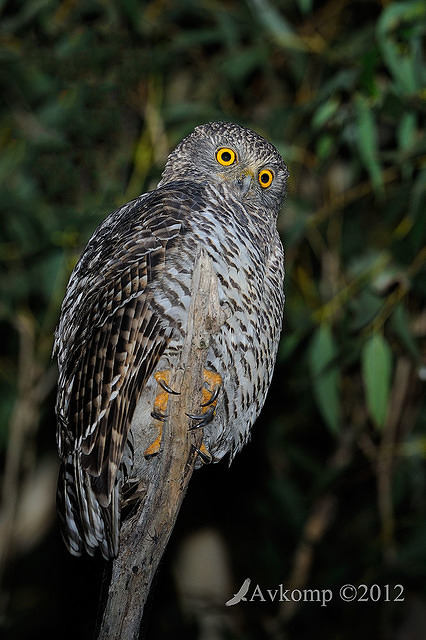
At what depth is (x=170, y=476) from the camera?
193cm

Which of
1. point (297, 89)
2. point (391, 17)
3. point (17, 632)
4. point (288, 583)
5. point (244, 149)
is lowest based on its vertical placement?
point (17, 632)

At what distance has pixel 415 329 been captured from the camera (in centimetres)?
393

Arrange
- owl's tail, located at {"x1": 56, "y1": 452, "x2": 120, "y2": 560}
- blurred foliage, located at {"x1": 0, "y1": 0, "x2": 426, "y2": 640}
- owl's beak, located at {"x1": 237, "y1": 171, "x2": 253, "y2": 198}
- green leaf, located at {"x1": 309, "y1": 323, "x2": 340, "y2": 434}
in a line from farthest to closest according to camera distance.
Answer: blurred foliage, located at {"x1": 0, "y1": 0, "x2": 426, "y2": 640} → green leaf, located at {"x1": 309, "y1": 323, "x2": 340, "y2": 434} → owl's beak, located at {"x1": 237, "y1": 171, "x2": 253, "y2": 198} → owl's tail, located at {"x1": 56, "y1": 452, "x2": 120, "y2": 560}

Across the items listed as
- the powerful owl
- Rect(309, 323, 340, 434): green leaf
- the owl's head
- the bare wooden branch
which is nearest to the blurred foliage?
Rect(309, 323, 340, 434): green leaf

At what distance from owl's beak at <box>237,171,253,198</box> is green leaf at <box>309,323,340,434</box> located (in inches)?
41.0

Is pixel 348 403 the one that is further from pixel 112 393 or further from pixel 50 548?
pixel 112 393

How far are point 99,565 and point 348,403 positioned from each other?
5.39 feet

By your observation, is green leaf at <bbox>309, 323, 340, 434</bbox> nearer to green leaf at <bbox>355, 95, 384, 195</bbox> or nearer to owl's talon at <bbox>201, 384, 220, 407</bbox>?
green leaf at <bbox>355, 95, 384, 195</bbox>

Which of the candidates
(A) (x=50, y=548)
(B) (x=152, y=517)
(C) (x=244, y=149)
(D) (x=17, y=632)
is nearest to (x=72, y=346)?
(B) (x=152, y=517)

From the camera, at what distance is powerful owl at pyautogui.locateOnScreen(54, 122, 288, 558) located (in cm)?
210

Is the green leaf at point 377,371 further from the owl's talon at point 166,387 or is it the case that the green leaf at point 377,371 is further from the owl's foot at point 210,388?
the owl's talon at point 166,387

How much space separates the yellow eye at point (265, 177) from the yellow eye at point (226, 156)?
11cm

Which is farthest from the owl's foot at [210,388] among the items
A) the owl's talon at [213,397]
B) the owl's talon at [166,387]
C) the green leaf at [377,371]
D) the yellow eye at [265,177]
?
the green leaf at [377,371]

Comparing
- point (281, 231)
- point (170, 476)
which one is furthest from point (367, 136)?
point (170, 476)
